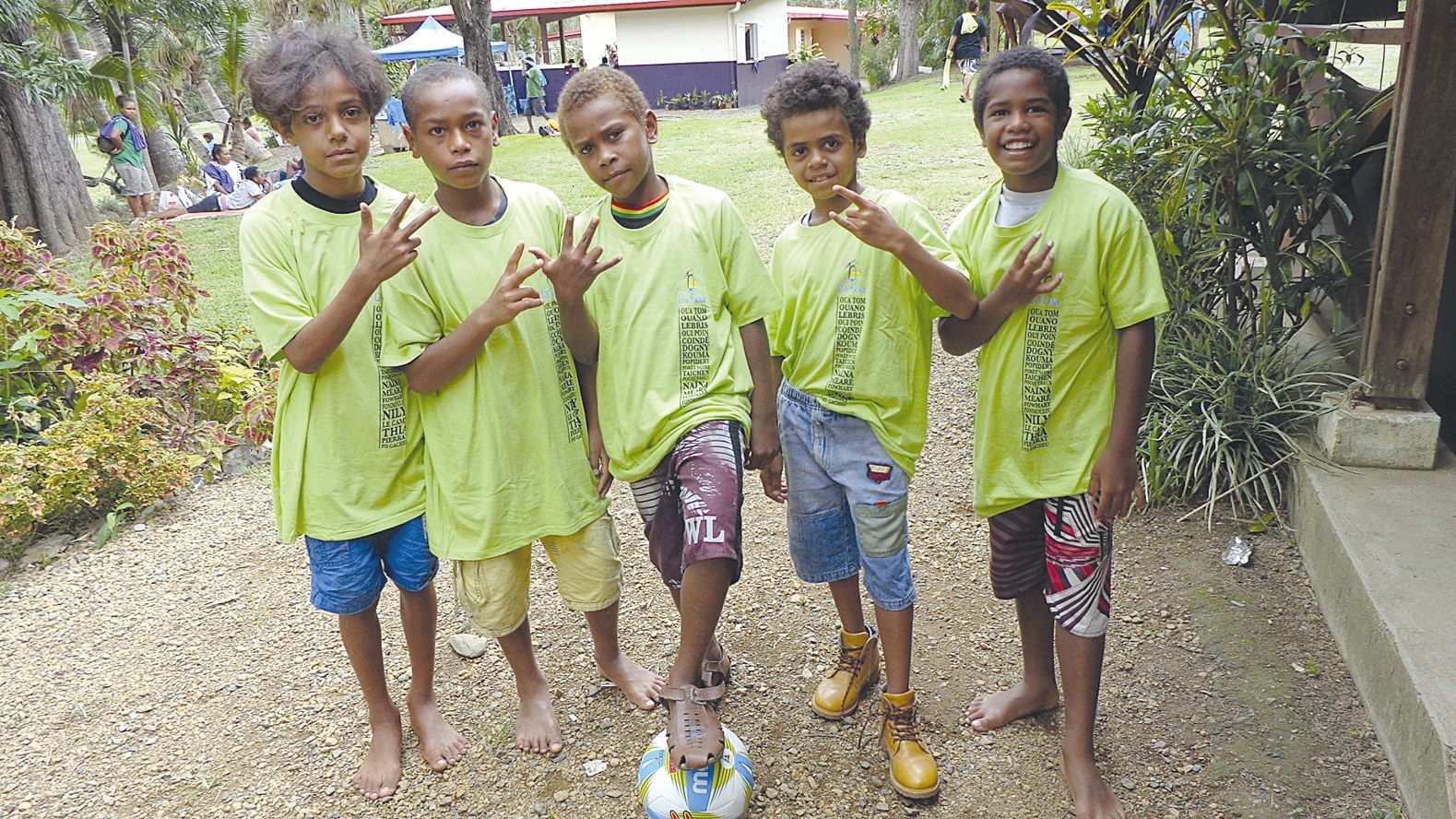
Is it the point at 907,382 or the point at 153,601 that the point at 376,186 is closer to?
the point at 907,382

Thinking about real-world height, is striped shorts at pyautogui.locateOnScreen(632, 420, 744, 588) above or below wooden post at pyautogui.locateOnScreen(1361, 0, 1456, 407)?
below

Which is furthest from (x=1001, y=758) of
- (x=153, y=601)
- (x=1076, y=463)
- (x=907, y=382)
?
(x=153, y=601)

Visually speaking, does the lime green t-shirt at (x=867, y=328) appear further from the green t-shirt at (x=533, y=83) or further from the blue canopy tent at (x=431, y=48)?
the blue canopy tent at (x=431, y=48)

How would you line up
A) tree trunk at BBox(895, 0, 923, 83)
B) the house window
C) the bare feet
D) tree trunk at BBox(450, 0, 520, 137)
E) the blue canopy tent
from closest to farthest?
1. the bare feet
2. tree trunk at BBox(450, 0, 520, 137)
3. tree trunk at BBox(895, 0, 923, 83)
4. the blue canopy tent
5. the house window

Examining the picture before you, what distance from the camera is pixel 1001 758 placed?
8.79 feet

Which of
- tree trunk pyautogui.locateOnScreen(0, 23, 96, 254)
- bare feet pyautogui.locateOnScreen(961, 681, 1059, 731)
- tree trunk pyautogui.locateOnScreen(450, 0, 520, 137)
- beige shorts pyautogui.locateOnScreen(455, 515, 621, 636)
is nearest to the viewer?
beige shorts pyautogui.locateOnScreen(455, 515, 621, 636)

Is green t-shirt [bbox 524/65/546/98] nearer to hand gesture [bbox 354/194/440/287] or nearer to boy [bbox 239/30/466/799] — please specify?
boy [bbox 239/30/466/799]

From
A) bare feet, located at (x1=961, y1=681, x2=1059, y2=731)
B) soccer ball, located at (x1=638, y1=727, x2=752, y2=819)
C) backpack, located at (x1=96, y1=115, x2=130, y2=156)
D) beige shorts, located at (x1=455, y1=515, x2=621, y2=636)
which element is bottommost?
bare feet, located at (x1=961, y1=681, x2=1059, y2=731)

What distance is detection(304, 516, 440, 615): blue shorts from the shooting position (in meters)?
2.61

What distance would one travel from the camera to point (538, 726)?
9.53 ft

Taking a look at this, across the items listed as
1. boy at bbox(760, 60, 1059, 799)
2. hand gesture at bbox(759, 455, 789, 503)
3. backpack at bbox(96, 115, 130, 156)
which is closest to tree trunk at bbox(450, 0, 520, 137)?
backpack at bbox(96, 115, 130, 156)

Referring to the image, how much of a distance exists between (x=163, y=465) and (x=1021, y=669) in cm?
397

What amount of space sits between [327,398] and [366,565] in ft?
1.49

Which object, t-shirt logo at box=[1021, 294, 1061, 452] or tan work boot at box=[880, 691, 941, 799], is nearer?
t-shirt logo at box=[1021, 294, 1061, 452]
